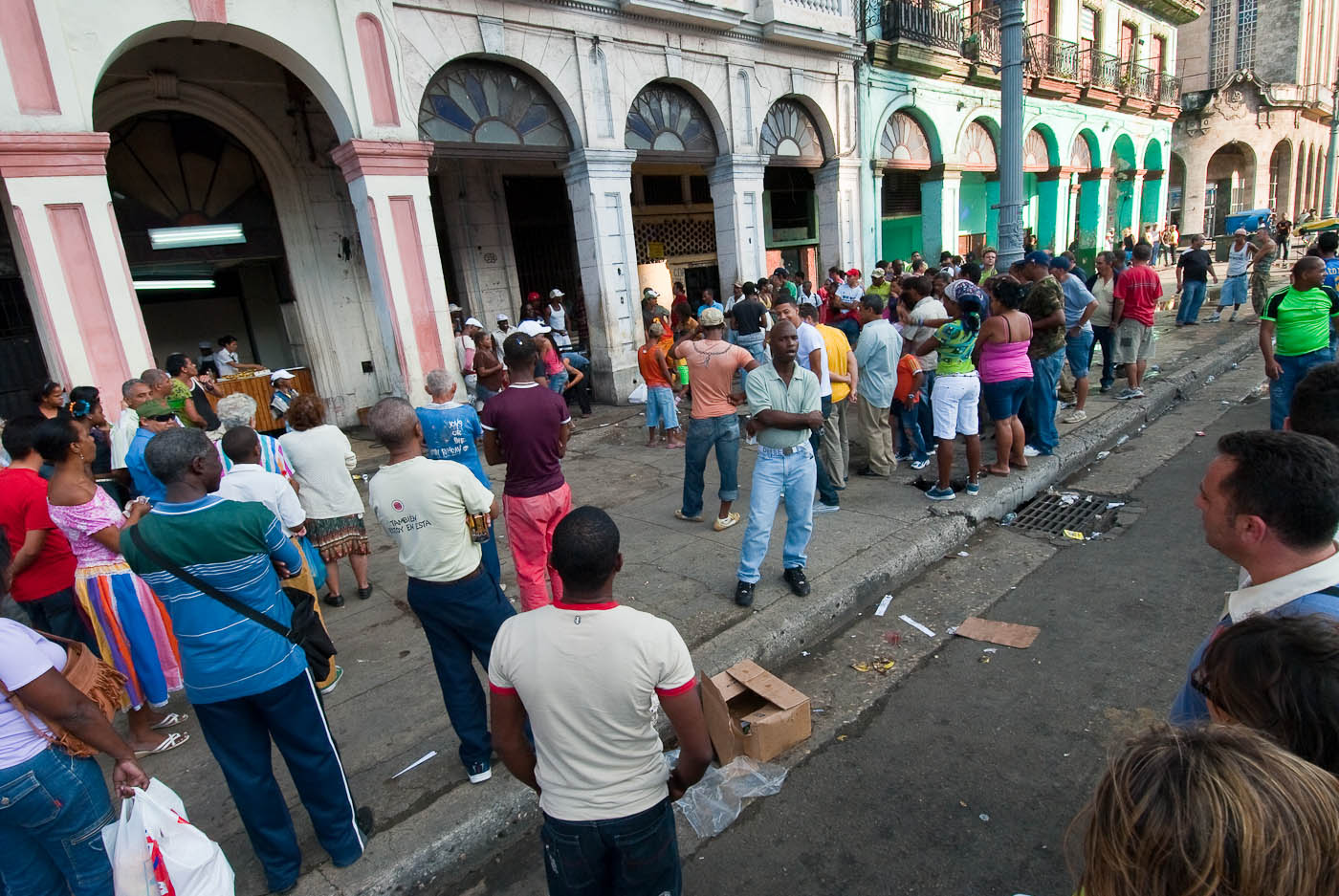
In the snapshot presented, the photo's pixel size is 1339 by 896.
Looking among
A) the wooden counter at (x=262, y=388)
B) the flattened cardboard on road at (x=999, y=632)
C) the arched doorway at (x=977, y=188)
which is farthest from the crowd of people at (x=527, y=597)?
the arched doorway at (x=977, y=188)

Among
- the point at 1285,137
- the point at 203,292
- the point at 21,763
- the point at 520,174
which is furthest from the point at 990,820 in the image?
the point at 1285,137

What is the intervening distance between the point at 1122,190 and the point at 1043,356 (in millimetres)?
24764

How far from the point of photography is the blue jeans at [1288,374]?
5.53 m

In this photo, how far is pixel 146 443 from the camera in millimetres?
4016

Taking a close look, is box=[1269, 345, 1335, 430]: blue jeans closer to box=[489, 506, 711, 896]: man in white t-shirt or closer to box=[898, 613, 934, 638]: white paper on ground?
box=[898, 613, 934, 638]: white paper on ground

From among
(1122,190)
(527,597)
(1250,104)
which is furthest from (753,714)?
(1250,104)

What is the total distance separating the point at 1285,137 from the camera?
37031 mm

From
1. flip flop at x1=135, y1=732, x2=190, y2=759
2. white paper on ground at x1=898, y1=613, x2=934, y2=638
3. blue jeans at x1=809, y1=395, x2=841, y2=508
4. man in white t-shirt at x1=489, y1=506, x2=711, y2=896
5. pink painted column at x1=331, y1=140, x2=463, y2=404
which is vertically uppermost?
pink painted column at x1=331, y1=140, x2=463, y2=404

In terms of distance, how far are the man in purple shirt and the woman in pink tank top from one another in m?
4.02

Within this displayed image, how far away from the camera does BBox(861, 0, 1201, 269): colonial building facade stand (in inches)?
615

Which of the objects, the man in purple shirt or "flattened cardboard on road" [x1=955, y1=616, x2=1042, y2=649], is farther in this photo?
"flattened cardboard on road" [x1=955, y1=616, x2=1042, y2=649]

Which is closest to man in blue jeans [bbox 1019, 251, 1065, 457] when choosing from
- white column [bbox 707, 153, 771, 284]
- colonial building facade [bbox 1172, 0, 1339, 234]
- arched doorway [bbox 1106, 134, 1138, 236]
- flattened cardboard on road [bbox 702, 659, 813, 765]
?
flattened cardboard on road [bbox 702, 659, 813, 765]

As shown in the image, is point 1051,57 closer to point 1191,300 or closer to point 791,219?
point 791,219

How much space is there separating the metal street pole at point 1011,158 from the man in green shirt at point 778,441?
7198 millimetres
